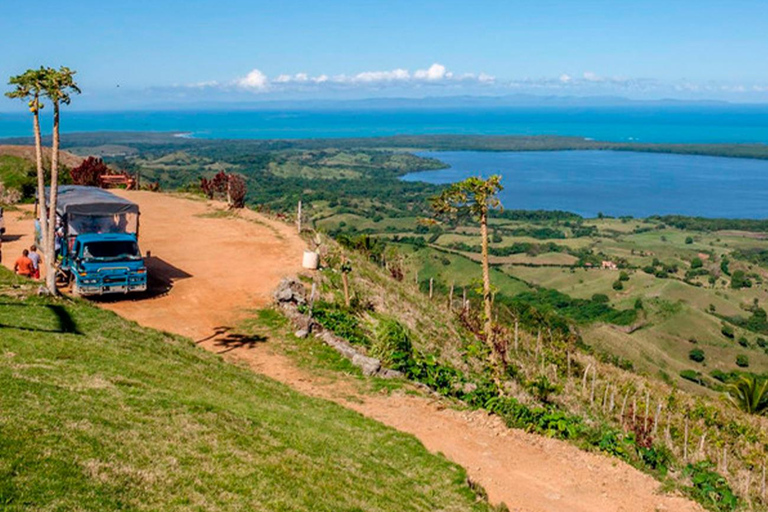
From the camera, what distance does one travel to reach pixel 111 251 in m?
18.8

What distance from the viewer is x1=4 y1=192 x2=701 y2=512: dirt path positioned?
1027cm

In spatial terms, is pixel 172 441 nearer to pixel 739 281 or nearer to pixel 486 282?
pixel 486 282

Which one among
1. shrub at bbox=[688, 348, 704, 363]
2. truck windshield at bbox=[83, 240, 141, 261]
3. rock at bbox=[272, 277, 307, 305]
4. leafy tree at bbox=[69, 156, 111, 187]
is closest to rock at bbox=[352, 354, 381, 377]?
rock at bbox=[272, 277, 307, 305]

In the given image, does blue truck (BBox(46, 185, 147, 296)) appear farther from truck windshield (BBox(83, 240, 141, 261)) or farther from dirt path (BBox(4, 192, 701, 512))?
dirt path (BBox(4, 192, 701, 512))

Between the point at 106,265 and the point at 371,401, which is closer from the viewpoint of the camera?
the point at 371,401

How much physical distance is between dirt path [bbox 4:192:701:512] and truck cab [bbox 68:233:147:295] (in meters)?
0.64

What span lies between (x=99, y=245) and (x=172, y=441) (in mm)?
11979

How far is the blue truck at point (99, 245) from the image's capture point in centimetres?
1800

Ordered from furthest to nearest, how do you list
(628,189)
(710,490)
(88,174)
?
(628,189) → (88,174) → (710,490)

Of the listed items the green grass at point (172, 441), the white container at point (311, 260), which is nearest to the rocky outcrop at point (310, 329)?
the white container at point (311, 260)

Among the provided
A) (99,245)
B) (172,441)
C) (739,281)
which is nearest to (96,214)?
(99,245)

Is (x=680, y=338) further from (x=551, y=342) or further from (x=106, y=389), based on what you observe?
(x=106, y=389)

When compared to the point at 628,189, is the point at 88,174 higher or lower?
higher

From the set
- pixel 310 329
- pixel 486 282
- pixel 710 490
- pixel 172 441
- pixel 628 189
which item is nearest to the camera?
pixel 172 441
